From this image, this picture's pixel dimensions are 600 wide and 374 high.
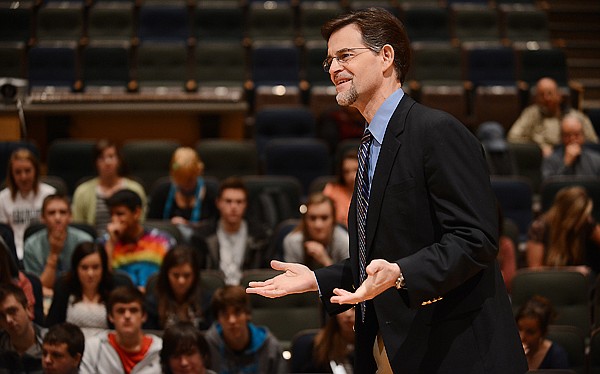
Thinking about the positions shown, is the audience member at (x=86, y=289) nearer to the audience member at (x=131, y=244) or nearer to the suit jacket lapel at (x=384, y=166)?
the audience member at (x=131, y=244)

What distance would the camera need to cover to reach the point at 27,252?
13.3 feet

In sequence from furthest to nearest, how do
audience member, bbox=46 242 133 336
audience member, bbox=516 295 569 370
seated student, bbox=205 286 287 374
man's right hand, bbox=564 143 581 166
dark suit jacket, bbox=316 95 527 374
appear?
1. man's right hand, bbox=564 143 581 166
2. audience member, bbox=46 242 133 336
3. seated student, bbox=205 286 287 374
4. audience member, bbox=516 295 569 370
5. dark suit jacket, bbox=316 95 527 374

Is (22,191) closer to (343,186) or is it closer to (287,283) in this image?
(343,186)

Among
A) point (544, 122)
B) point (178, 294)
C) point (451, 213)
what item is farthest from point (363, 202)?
point (544, 122)

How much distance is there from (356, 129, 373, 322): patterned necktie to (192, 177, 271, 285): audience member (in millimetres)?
2873

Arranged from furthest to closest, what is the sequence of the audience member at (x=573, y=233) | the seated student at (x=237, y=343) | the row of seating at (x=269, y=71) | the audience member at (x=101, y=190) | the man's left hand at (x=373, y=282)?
the row of seating at (x=269, y=71) < the audience member at (x=101, y=190) < the audience member at (x=573, y=233) < the seated student at (x=237, y=343) < the man's left hand at (x=373, y=282)

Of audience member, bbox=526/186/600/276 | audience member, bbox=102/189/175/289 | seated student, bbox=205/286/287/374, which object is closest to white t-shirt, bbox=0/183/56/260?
audience member, bbox=102/189/175/289

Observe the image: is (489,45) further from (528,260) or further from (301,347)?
(301,347)

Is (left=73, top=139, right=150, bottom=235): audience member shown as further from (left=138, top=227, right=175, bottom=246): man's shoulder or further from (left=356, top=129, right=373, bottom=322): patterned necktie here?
(left=356, top=129, right=373, bottom=322): patterned necktie

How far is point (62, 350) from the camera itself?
3273 millimetres

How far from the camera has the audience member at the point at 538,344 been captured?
3576 mm

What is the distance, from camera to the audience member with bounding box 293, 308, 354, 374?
12.0 feet

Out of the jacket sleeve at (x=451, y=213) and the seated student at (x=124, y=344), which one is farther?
the seated student at (x=124, y=344)

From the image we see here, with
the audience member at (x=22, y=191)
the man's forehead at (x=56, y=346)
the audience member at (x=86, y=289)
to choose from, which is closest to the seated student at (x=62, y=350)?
the man's forehead at (x=56, y=346)
